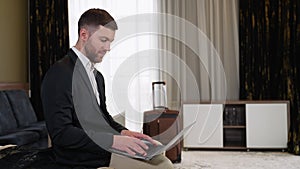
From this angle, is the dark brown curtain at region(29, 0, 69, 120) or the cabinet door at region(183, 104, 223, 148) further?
the dark brown curtain at region(29, 0, 69, 120)

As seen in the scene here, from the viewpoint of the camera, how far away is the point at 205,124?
16.0 ft

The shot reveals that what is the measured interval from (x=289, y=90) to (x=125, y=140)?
3.95 meters

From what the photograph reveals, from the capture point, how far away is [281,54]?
4.83m

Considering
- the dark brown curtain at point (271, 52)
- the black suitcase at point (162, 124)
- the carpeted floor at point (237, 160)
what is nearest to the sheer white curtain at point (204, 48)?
the dark brown curtain at point (271, 52)

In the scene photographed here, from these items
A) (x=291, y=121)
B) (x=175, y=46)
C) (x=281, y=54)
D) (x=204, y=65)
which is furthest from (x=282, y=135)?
(x=175, y=46)

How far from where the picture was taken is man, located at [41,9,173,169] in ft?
4.00

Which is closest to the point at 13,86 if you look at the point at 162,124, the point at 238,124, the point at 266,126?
the point at 162,124

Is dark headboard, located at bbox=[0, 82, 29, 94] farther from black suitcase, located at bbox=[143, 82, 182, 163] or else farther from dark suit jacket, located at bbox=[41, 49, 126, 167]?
dark suit jacket, located at bbox=[41, 49, 126, 167]

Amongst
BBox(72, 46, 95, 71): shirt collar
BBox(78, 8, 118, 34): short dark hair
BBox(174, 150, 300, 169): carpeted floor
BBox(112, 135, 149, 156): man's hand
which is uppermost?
BBox(78, 8, 118, 34): short dark hair

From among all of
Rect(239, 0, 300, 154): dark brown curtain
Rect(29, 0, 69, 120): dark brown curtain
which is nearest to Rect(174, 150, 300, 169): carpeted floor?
Rect(239, 0, 300, 154): dark brown curtain

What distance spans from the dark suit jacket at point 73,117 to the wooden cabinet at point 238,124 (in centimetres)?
346

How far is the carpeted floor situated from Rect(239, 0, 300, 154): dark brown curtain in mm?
380

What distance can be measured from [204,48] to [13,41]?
231 centimetres

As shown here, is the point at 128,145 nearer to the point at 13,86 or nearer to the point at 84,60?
the point at 84,60
